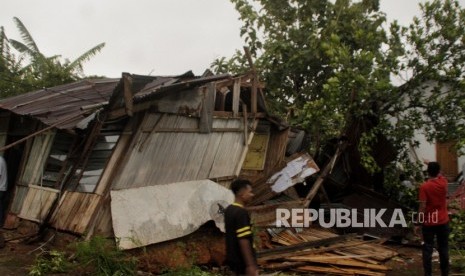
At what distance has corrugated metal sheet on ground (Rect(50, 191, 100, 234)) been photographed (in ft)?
23.1

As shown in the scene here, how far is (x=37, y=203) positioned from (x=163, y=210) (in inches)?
97.5

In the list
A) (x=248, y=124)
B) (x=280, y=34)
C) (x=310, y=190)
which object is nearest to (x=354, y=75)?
(x=248, y=124)

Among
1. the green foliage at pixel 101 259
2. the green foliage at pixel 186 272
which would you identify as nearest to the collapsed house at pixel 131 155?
the green foliage at pixel 101 259

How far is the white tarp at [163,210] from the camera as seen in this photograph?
278 inches

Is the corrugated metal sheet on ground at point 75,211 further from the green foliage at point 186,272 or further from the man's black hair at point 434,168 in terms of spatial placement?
the man's black hair at point 434,168

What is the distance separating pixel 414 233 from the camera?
33.9 ft

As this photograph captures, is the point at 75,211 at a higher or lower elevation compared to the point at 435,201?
lower

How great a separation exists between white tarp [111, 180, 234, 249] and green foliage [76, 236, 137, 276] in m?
0.42

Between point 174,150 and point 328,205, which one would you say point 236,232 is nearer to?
point 174,150

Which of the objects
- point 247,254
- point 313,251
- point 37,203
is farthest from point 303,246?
point 37,203

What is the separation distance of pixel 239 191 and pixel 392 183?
7526 mm

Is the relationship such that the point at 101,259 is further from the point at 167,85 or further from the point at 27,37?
the point at 27,37

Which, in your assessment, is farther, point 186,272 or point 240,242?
point 186,272

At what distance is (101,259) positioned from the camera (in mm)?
6305
